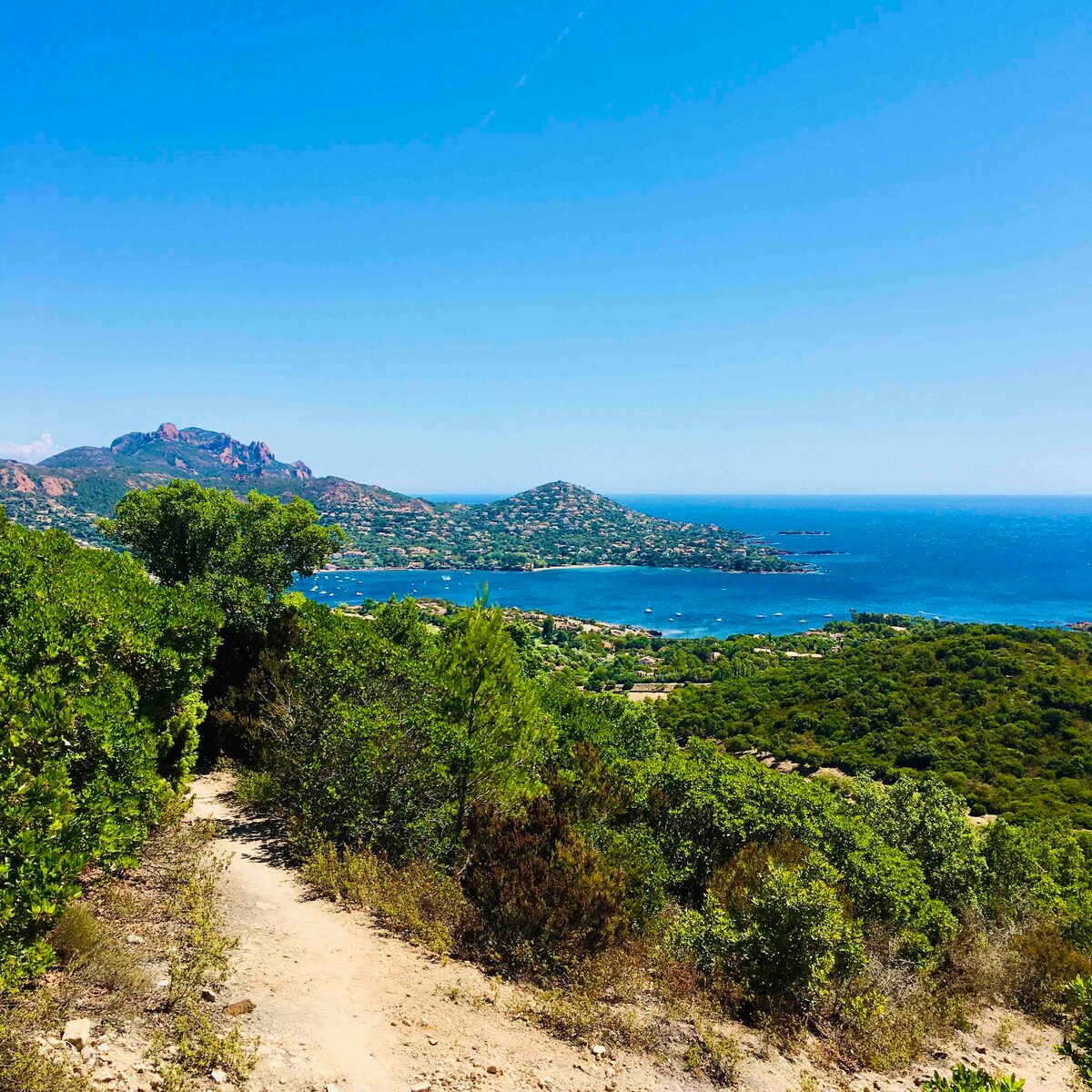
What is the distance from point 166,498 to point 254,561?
13.8 ft

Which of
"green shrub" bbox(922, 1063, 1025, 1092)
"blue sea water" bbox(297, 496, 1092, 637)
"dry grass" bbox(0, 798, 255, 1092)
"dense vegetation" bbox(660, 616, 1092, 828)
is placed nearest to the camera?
"green shrub" bbox(922, 1063, 1025, 1092)

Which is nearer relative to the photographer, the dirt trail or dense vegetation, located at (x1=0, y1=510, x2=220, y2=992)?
dense vegetation, located at (x1=0, y1=510, x2=220, y2=992)

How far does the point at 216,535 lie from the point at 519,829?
17.0 meters

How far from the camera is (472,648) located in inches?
455

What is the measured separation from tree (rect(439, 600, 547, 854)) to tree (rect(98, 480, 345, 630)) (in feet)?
36.4

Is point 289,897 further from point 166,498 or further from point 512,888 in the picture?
point 166,498

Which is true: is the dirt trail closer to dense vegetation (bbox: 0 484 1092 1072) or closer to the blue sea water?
dense vegetation (bbox: 0 484 1092 1072)

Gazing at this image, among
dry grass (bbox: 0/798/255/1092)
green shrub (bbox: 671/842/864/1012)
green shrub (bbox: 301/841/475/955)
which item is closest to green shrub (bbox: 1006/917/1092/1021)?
green shrub (bbox: 671/842/864/1012)

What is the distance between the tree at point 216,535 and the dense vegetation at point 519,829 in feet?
5.34

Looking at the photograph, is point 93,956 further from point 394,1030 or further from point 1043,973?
point 1043,973

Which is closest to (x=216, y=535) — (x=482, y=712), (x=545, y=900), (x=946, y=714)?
(x=482, y=712)

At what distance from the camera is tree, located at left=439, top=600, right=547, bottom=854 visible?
1145cm

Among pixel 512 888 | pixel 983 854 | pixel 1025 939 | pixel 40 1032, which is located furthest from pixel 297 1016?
pixel 983 854

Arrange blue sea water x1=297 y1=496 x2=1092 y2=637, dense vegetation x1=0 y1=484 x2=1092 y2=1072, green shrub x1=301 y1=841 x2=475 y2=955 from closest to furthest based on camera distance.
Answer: dense vegetation x1=0 y1=484 x2=1092 y2=1072, green shrub x1=301 y1=841 x2=475 y2=955, blue sea water x1=297 y1=496 x2=1092 y2=637
